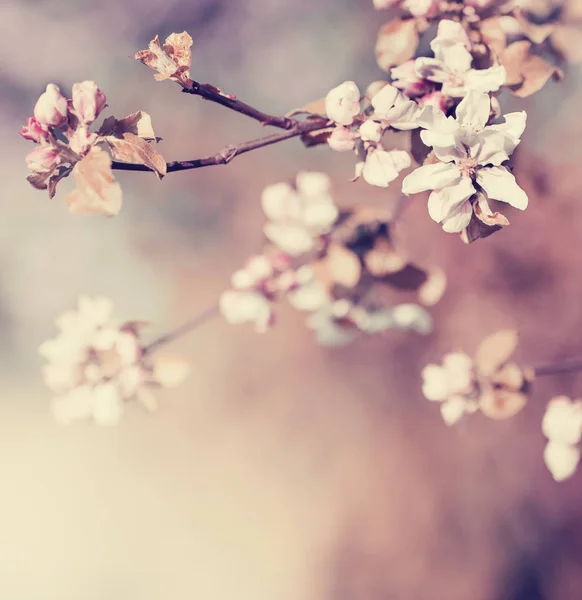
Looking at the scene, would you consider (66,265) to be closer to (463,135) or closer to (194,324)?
(194,324)

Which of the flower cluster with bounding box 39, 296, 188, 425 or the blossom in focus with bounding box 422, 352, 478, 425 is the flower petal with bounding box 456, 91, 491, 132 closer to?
the blossom in focus with bounding box 422, 352, 478, 425

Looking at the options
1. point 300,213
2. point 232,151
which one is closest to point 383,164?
point 232,151

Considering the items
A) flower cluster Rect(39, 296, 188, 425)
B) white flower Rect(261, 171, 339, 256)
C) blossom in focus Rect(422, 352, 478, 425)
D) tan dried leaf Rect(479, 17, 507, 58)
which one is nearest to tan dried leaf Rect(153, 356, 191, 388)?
flower cluster Rect(39, 296, 188, 425)

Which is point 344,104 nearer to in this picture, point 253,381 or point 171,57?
point 171,57

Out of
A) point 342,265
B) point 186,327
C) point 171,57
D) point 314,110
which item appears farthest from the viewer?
point 186,327

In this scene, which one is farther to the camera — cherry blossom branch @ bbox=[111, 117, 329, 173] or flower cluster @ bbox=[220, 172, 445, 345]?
flower cluster @ bbox=[220, 172, 445, 345]

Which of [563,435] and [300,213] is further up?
[300,213]
